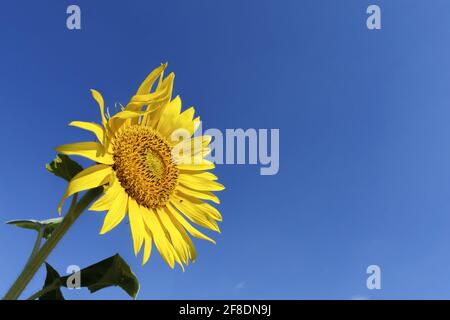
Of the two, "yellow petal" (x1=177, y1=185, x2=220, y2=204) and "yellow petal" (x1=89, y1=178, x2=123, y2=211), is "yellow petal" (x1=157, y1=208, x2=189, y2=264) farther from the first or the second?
"yellow petal" (x1=89, y1=178, x2=123, y2=211)

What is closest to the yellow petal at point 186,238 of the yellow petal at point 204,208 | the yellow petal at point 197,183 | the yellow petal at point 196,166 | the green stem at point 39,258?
the yellow petal at point 204,208

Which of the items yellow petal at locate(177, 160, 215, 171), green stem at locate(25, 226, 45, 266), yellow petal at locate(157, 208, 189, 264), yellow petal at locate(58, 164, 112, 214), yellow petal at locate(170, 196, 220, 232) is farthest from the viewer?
yellow petal at locate(177, 160, 215, 171)

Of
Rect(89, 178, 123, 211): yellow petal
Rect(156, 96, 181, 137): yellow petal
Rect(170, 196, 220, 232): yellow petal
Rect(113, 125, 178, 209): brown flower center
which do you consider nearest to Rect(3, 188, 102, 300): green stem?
Rect(89, 178, 123, 211): yellow petal

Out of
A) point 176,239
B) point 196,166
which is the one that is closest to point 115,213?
point 176,239

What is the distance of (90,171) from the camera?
8.18 ft

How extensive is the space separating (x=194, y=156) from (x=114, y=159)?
1.02 metres

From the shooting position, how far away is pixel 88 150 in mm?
2438

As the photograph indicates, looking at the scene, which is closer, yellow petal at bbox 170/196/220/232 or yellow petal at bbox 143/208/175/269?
yellow petal at bbox 143/208/175/269

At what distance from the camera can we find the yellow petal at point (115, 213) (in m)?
2.61

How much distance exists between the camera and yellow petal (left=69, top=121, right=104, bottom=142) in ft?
7.90
